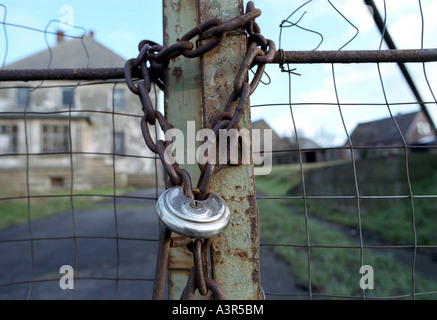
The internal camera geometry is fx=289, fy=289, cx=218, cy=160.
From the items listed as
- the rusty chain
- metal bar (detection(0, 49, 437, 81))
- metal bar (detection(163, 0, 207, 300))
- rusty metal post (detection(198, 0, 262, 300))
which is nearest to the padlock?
the rusty chain

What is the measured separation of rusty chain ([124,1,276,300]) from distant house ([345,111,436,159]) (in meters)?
0.68

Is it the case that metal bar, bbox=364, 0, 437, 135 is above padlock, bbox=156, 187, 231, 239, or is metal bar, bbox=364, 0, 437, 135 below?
above

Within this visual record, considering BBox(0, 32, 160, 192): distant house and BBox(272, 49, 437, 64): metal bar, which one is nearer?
BBox(272, 49, 437, 64): metal bar

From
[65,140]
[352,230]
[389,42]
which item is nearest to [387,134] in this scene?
[352,230]

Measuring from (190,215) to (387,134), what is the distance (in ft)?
79.0

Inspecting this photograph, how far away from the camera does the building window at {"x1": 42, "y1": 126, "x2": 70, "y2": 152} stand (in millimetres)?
16156

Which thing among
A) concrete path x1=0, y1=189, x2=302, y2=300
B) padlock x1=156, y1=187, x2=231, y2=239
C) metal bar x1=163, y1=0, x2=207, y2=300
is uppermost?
metal bar x1=163, y1=0, x2=207, y2=300

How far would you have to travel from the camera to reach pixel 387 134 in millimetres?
21094

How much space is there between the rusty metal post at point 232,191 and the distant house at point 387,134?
0.66m

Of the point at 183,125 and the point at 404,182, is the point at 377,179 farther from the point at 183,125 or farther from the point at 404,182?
the point at 183,125

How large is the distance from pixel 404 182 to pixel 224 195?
8601 millimetres

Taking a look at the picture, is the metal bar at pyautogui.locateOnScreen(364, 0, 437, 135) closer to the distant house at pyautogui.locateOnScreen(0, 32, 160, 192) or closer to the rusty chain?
the rusty chain
